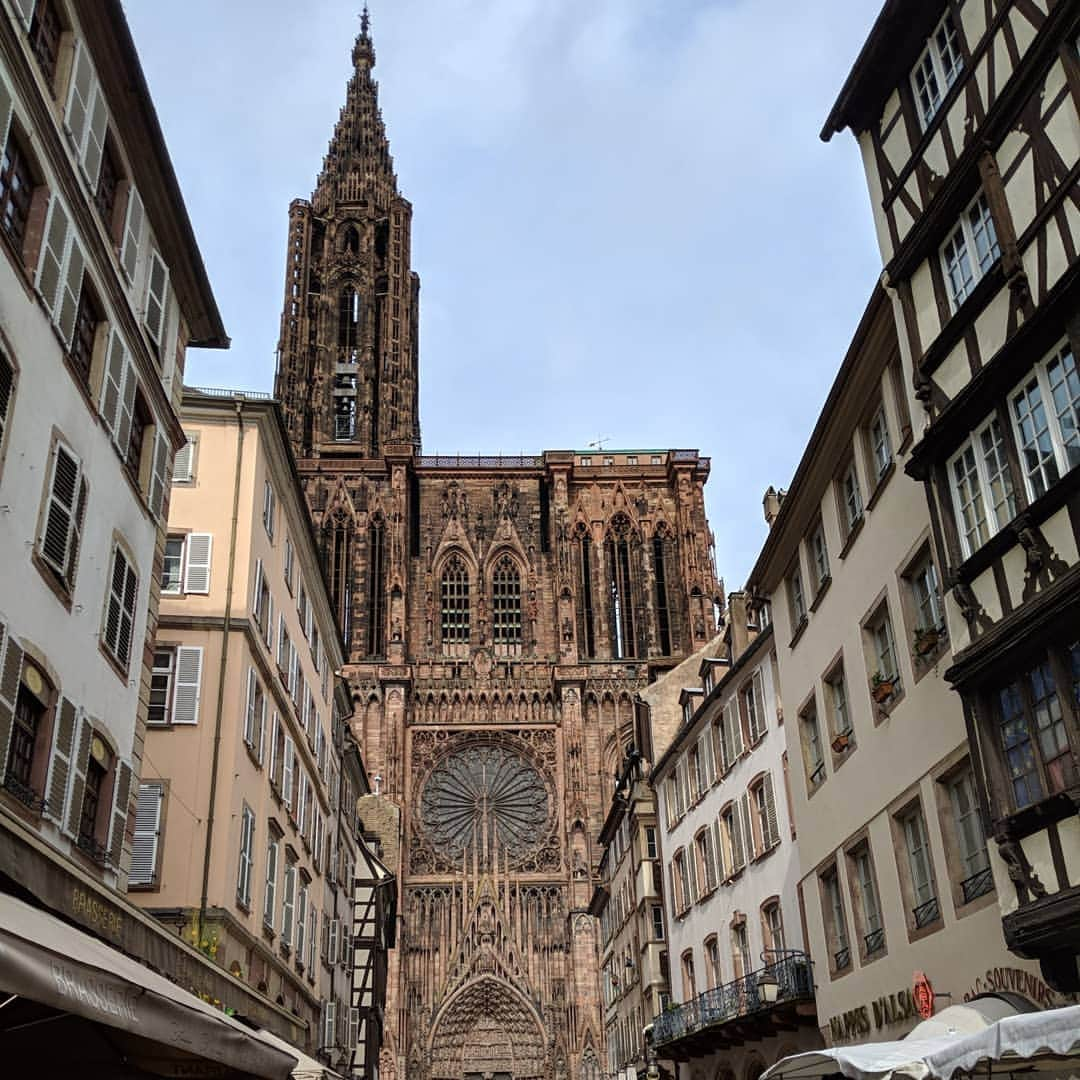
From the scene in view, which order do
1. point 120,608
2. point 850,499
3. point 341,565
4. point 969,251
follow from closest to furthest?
point 969,251 → point 120,608 → point 850,499 → point 341,565

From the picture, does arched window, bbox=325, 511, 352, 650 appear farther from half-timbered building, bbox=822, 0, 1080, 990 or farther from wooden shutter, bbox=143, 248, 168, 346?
half-timbered building, bbox=822, 0, 1080, 990

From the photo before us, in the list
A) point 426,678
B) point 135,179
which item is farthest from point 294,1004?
point 426,678

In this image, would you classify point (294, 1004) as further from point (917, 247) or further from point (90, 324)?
point (917, 247)

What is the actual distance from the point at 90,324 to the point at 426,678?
47.1 metres

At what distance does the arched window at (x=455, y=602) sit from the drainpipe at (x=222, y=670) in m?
40.7

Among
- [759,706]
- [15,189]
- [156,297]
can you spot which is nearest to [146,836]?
[156,297]

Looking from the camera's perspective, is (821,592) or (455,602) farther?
(455,602)

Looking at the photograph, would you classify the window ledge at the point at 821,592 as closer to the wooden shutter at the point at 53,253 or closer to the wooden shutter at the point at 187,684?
→ the wooden shutter at the point at 187,684

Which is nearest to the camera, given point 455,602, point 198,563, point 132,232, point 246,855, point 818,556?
point 132,232

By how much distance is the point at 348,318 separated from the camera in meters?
71.3

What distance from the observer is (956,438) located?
39.3ft

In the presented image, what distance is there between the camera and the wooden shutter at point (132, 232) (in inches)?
547

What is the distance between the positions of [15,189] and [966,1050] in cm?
992

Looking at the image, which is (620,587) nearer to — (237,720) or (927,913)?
(237,720)
